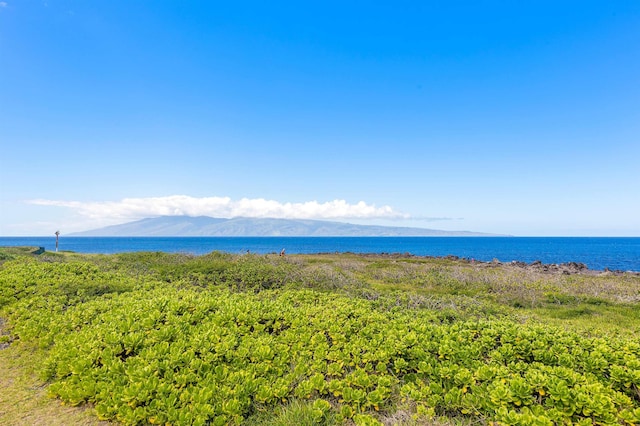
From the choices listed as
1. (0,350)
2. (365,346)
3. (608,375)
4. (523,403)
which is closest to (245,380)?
(365,346)

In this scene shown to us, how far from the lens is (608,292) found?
19031mm

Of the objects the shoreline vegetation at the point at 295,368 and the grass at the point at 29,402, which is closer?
the shoreline vegetation at the point at 295,368

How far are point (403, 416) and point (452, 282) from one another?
58.8 feet

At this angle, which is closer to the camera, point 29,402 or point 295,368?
point 295,368

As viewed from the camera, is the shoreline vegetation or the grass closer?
the shoreline vegetation

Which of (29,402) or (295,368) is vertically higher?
(295,368)

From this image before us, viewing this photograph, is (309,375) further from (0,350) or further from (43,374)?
(0,350)

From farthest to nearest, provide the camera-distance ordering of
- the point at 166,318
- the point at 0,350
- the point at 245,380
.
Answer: the point at 0,350, the point at 166,318, the point at 245,380

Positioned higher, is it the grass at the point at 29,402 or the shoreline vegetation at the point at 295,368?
the shoreline vegetation at the point at 295,368

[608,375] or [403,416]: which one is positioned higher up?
[608,375]

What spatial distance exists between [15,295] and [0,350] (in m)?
3.09

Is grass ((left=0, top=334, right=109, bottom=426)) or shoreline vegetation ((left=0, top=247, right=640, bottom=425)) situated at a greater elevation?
shoreline vegetation ((left=0, top=247, right=640, bottom=425))

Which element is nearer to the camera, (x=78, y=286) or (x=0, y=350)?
(x=0, y=350)

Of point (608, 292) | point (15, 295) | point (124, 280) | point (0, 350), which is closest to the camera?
point (0, 350)
